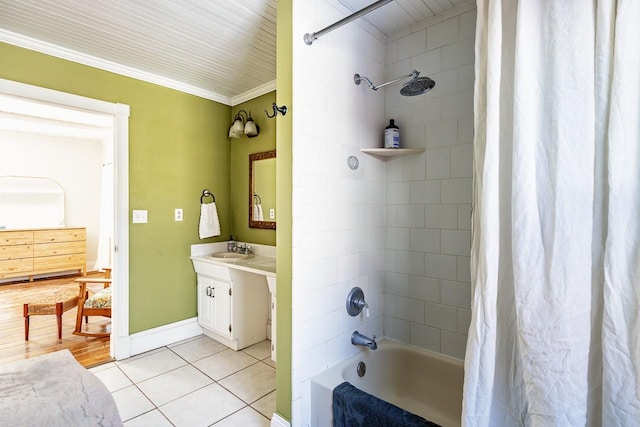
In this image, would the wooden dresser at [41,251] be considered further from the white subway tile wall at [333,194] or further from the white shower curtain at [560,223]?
the white shower curtain at [560,223]

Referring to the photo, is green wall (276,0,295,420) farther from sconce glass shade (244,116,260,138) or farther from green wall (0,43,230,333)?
green wall (0,43,230,333)

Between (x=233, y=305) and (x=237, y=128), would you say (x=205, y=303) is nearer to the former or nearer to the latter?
(x=233, y=305)

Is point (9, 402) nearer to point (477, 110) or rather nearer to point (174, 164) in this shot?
point (477, 110)

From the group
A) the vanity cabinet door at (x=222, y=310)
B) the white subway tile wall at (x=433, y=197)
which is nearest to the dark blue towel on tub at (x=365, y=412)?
the white subway tile wall at (x=433, y=197)

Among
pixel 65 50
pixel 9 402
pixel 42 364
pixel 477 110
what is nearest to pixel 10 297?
pixel 65 50

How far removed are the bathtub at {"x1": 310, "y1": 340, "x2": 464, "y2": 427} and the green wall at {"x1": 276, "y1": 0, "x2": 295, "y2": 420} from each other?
0.18 metres

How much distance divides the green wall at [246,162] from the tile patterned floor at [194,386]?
1.09 meters

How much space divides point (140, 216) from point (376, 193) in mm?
2128

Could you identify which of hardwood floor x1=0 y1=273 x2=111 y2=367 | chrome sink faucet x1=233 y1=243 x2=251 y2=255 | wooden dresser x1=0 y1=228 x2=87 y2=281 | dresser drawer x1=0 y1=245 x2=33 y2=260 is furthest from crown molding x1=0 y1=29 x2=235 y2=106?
dresser drawer x1=0 y1=245 x2=33 y2=260

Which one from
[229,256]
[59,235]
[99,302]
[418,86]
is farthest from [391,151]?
[59,235]

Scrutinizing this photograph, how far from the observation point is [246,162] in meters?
Answer: 3.30

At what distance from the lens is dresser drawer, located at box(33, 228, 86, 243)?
5316 millimetres

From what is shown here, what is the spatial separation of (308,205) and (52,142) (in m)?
6.44

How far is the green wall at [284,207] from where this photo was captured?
1649 millimetres
